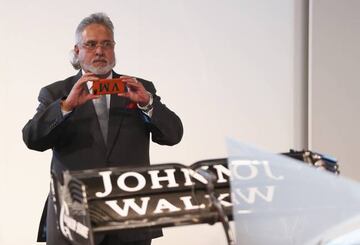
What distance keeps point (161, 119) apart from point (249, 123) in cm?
129

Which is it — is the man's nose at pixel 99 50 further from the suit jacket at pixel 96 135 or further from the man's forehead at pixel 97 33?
the suit jacket at pixel 96 135

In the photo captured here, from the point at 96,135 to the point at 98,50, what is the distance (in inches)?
11.8

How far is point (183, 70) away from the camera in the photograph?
125 inches

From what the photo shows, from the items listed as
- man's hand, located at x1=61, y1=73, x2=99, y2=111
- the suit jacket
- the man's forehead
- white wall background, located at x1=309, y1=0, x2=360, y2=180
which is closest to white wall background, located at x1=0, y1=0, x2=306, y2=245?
white wall background, located at x1=309, y1=0, x2=360, y2=180

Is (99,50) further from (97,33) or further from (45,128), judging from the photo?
(45,128)

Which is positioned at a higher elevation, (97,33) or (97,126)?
(97,33)

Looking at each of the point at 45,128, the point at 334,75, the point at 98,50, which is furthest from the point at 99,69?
the point at 334,75

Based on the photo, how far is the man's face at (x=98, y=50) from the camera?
7.44 feet

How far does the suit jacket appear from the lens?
2.07m

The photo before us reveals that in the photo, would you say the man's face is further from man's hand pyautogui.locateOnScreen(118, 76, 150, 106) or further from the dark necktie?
man's hand pyautogui.locateOnScreen(118, 76, 150, 106)

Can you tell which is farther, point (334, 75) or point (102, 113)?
point (334, 75)

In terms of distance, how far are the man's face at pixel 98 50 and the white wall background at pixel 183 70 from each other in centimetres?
69

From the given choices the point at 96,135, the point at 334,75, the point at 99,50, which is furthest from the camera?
the point at 334,75

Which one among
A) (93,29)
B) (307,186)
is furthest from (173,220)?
(93,29)
